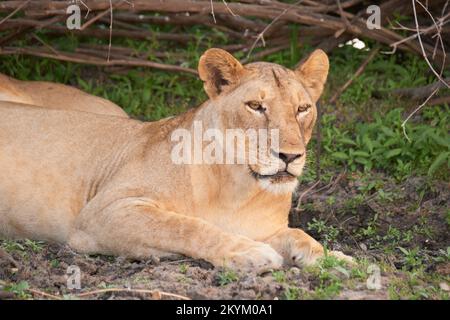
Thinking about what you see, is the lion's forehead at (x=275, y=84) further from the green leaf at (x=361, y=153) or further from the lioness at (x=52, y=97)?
the lioness at (x=52, y=97)

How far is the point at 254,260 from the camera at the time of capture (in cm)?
439

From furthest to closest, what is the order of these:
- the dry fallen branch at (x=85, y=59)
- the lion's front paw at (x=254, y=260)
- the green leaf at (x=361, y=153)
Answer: the dry fallen branch at (x=85, y=59) → the green leaf at (x=361, y=153) → the lion's front paw at (x=254, y=260)

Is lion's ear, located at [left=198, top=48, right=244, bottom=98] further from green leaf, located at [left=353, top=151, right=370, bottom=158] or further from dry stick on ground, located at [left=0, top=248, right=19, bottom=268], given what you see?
green leaf, located at [left=353, top=151, right=370, bottom=158]

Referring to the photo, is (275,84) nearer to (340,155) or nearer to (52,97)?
(340,155)

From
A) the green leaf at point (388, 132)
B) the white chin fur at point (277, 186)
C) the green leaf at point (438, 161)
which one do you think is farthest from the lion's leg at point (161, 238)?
the green leaf at point (388, 132)

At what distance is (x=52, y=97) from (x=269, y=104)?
81.4 inches

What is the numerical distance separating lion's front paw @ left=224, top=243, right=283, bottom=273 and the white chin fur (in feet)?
0.90

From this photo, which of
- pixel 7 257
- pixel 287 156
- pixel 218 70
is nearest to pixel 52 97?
pixel 218 70

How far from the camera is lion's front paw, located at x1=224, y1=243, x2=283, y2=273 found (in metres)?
4.38

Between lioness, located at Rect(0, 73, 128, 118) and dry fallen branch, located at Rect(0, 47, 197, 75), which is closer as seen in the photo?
lioness, located at Rect(0, 73, 128, 118)

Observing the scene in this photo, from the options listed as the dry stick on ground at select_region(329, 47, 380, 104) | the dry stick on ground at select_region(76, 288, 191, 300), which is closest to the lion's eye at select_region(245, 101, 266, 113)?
the dry stick on ground at select_region(76, 288, 191, 300)

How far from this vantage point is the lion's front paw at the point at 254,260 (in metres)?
4.38

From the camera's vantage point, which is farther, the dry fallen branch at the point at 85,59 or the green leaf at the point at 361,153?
the dry fallen branch at the point at 85,59

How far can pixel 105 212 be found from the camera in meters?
4.91
